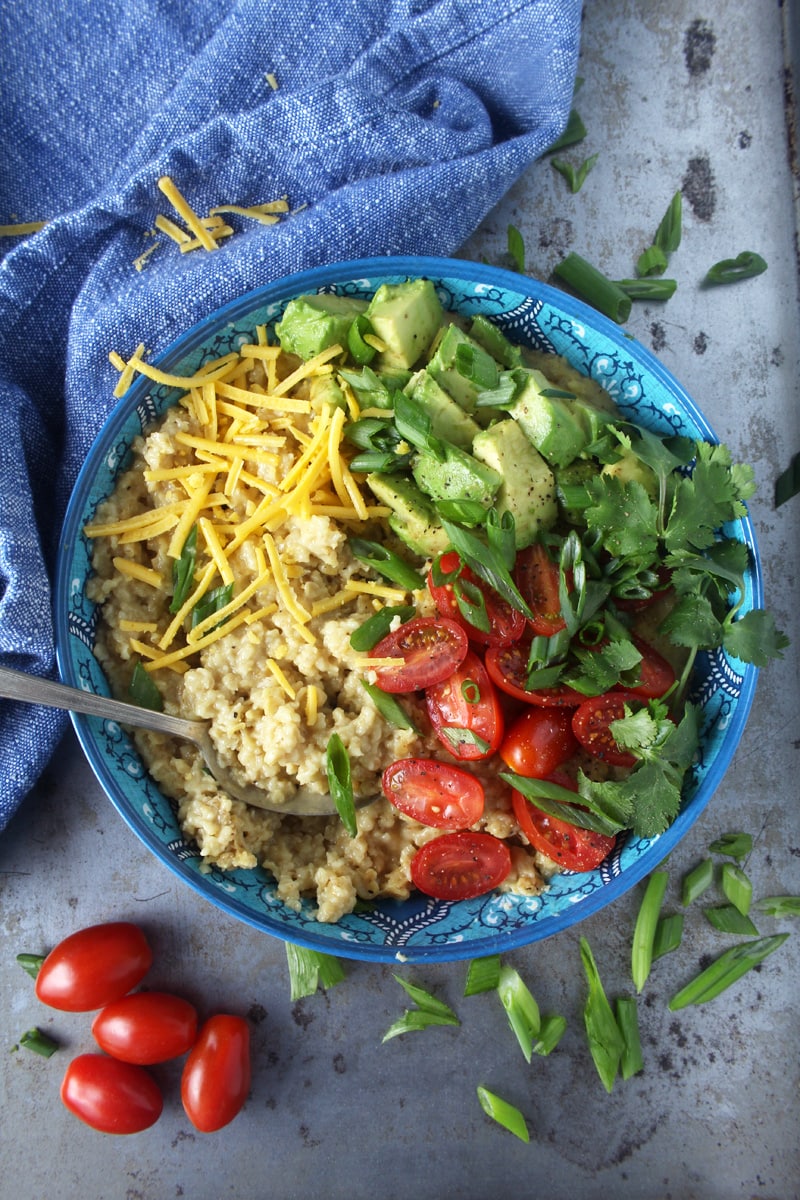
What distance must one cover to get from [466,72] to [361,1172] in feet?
11.7

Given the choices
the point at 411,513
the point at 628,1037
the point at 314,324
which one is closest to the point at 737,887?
the point at 628,1037

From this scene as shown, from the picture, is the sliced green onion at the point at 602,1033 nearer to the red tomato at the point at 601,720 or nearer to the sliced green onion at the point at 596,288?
the red tomato at the point at 601,720

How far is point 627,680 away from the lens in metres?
2.28

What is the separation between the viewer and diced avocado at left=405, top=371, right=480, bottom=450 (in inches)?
88.2

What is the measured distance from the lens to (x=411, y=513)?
2.29 metres

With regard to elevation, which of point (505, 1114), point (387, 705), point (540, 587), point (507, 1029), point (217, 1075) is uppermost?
point (540, 587)

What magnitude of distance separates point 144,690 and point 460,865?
998 millimetres

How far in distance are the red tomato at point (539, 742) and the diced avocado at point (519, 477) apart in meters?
0.47

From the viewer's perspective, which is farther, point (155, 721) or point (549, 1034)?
point (549, 1034)

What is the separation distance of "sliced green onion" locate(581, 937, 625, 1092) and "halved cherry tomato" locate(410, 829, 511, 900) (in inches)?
24.6

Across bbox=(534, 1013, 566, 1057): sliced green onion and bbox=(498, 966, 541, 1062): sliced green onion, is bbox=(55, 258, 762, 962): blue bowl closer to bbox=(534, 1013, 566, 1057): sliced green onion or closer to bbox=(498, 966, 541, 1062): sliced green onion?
bbox=(498, 966, 541, 1062): sliced green onion

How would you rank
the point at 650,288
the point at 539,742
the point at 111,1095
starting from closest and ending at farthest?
the point at 539,742 → the point at 111,1095 → the point at 650,288

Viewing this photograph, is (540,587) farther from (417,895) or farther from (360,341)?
(417,895)

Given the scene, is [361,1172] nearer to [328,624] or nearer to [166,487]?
[328,624]
